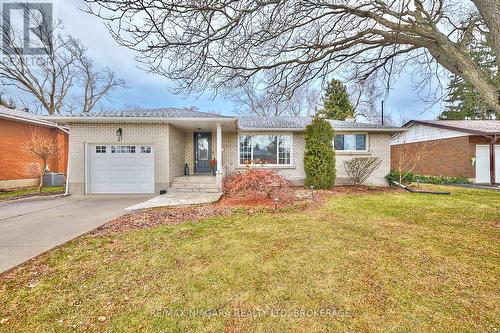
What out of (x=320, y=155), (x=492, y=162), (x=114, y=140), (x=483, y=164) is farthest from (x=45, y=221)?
(x=492, y=162)

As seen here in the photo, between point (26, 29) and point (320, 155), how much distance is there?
23.3 m

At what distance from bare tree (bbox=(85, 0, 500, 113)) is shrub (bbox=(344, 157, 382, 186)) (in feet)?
15.0

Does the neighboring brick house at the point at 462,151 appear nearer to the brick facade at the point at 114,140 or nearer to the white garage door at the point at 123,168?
the brick facade at the point at 114,140

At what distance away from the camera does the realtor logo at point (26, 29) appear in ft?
47.8

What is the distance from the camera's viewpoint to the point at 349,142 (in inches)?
495

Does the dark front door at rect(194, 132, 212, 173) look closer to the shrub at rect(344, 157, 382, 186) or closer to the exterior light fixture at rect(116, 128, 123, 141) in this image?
the exterior light fixture at rect(116, 128, 123, 141)

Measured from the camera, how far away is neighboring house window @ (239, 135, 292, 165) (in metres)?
12.4

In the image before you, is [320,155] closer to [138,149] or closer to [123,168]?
→ [138,149]

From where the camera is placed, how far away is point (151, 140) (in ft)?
33.1

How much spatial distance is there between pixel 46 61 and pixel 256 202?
80.3 ft

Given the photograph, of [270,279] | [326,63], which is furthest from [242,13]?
[270,279]

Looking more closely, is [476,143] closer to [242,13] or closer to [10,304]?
[242,13]

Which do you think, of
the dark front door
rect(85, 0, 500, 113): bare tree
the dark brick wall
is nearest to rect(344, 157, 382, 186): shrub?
rect(85, 0, 500, 113): bare tree

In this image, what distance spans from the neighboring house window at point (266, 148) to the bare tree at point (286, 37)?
4.90 metres
